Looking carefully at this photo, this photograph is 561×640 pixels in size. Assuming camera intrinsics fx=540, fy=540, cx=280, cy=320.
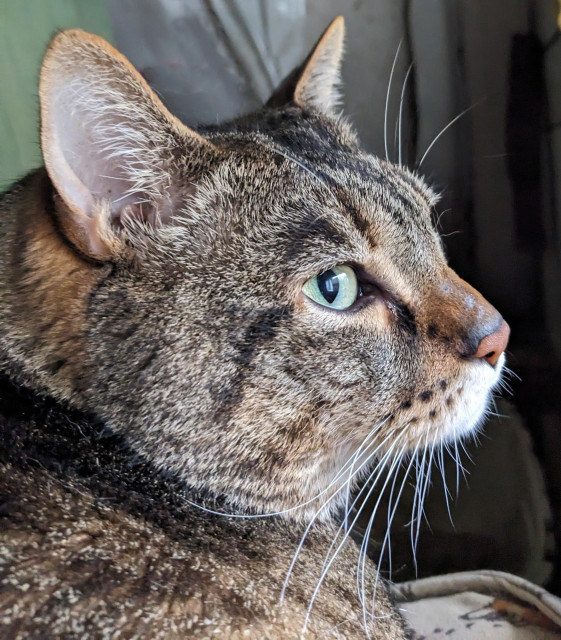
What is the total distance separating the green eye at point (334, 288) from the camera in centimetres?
88

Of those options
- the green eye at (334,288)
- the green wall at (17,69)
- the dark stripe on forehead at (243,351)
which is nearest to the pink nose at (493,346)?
the green eye at (334,288)

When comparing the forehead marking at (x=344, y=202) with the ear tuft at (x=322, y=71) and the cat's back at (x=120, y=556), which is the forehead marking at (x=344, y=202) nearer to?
the ear tuft at (x=322, y=71)

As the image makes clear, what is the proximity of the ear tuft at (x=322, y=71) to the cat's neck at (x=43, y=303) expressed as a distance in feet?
2.16

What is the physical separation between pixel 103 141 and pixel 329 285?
0.41m

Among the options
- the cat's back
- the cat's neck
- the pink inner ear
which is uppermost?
the pink inner ear

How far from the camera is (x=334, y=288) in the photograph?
2.92ft

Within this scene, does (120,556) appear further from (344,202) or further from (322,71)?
(322,71)

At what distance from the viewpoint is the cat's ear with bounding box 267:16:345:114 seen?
1241 millimetres

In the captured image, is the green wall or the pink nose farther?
the green wall

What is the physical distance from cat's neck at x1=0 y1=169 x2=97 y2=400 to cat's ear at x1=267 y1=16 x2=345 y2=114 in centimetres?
65

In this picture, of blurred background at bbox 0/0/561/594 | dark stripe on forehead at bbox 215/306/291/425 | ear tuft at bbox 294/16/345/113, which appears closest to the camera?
dark stripe on forehead at bbox 215/306/291/425

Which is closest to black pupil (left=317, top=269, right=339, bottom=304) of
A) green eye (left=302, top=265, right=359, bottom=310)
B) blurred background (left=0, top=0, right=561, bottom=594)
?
green eye (left=302, top=265, right=359, bottom=310)

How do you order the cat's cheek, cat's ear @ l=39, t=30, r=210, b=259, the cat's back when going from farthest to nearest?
the cat's cheek < cat's ear @ l=39, t=30, r=210, b=259 < the cat's back

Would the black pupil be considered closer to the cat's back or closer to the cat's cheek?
the cat's cheek
